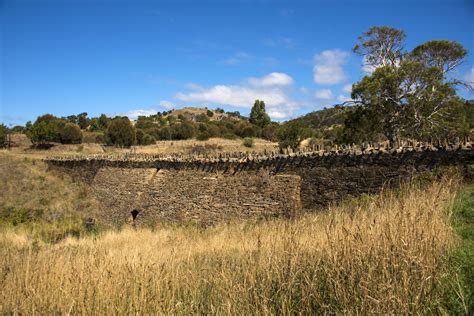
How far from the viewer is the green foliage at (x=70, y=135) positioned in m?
45.4

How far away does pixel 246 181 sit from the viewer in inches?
544

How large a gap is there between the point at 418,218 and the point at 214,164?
12277mm

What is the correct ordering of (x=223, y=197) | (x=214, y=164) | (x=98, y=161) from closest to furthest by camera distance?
(x=223, y=197)
(x=214, y=164)
(x=98, y=161)

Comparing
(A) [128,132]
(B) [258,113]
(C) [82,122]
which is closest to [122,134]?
(A) [128,132]

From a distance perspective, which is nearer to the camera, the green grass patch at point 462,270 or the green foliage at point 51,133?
the green grass patch at point 462,270

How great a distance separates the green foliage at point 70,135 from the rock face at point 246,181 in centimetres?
2748

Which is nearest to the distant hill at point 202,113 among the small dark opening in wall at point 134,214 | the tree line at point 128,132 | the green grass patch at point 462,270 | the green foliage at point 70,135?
the tree line at point 128,132

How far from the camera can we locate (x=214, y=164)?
15.4 meters

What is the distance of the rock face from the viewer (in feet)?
33.2

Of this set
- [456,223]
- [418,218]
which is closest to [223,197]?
[456,223]

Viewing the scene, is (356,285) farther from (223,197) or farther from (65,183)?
(65,183)

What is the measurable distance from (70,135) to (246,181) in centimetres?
3906

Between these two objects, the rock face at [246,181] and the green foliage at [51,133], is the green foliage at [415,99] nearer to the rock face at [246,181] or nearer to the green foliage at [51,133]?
A: the rock face at [246,181]

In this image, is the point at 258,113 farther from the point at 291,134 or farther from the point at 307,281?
the point at 307,281
